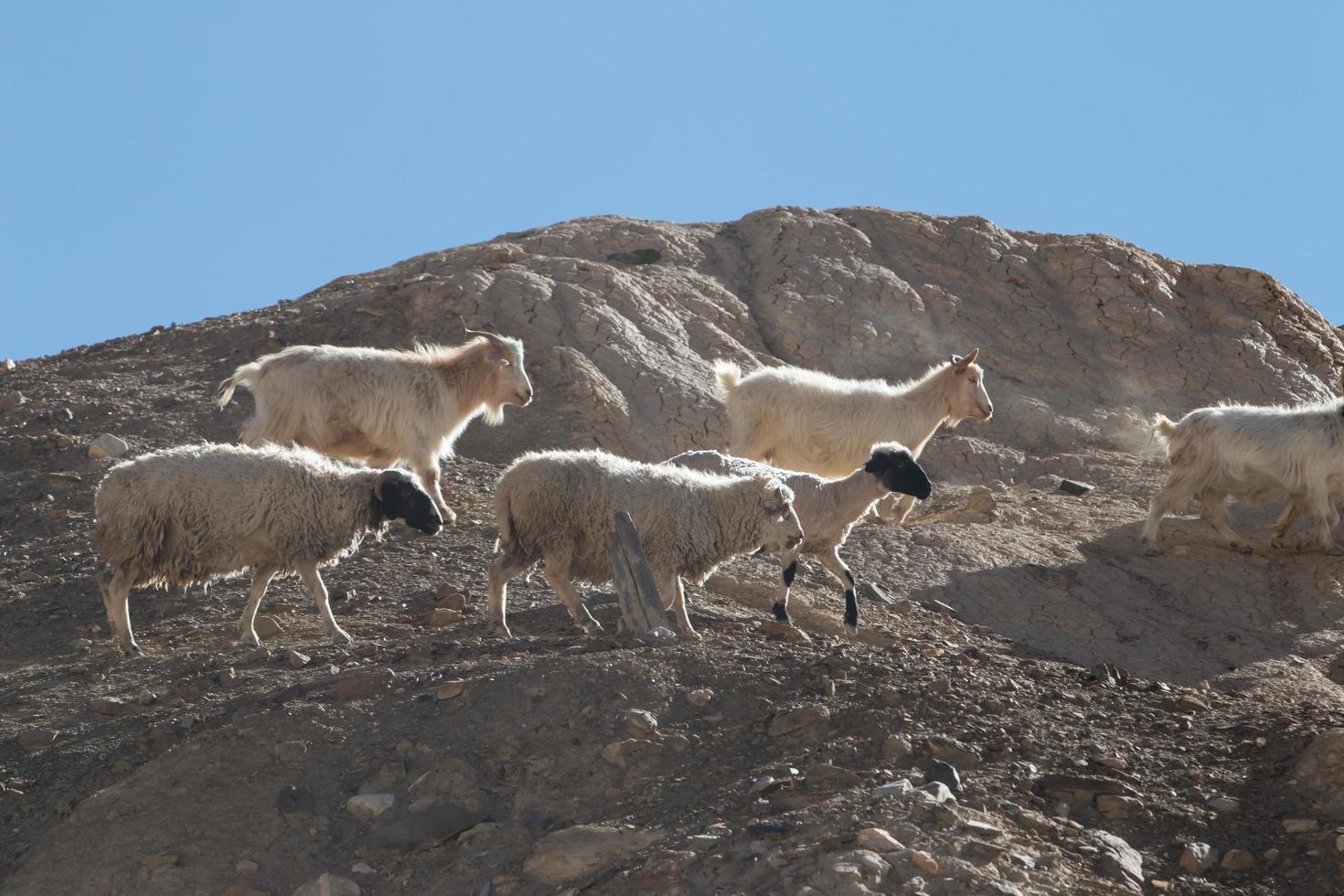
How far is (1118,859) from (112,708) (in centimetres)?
555

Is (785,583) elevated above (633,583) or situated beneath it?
situated beneath

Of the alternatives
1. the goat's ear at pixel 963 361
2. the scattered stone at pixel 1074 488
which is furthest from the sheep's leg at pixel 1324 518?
the goat's ear at pixel 963 361

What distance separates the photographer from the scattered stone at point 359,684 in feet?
25.8

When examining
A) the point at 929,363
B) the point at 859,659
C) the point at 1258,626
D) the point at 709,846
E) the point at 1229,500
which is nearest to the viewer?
the point at 709,846

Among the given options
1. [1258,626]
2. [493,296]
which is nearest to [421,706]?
[1258,626]

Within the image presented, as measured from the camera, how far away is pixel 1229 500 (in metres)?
17.1

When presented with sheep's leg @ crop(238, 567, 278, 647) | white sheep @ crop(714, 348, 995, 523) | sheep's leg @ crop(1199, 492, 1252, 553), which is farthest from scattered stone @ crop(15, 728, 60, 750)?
sheep's leg @ crop(1199, 492, 1252, 553)

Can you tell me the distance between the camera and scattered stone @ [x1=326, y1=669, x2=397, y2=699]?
7.88 m

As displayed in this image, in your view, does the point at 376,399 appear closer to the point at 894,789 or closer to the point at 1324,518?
the point at 894,789

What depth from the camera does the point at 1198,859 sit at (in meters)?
6.12

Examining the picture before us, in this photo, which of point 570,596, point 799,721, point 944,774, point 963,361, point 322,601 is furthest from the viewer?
point 963,361

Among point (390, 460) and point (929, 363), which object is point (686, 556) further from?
point (929, 363)

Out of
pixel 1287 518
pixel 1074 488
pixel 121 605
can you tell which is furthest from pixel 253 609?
pixel 1287 518

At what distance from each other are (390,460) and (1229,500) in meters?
9.70
